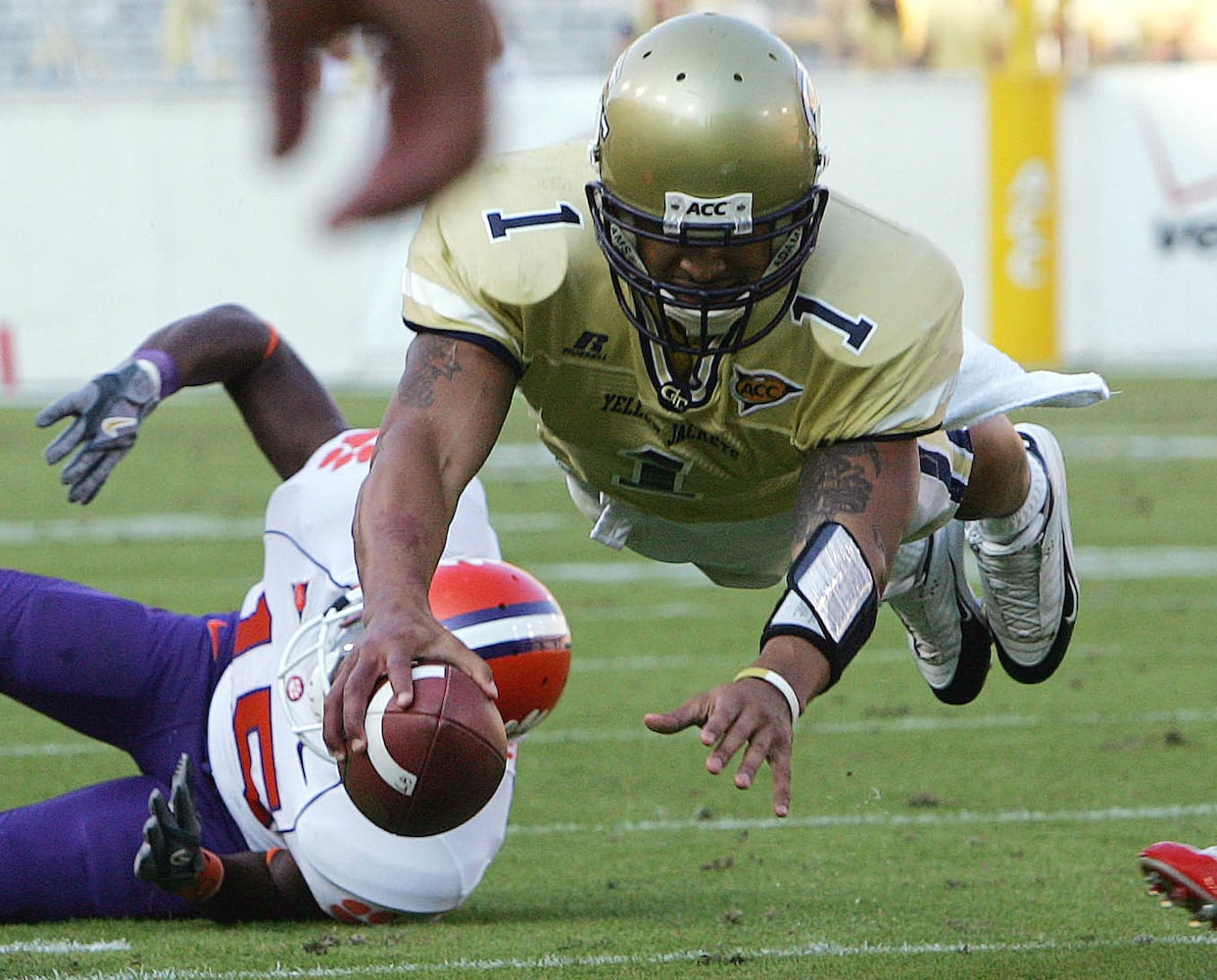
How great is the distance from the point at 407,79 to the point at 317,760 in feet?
7.37

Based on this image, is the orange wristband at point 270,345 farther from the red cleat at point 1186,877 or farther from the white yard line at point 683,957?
the red cleat at point 1186,877

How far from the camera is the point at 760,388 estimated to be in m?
3.21

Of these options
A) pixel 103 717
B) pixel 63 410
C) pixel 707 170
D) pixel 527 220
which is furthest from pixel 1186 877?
pixel 63 410

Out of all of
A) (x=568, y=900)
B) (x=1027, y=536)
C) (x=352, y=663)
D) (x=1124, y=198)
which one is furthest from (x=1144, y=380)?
(x=352, y=663)

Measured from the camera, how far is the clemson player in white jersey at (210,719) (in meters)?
3.54

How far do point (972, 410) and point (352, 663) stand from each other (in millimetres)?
1493

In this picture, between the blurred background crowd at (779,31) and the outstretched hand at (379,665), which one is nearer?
the outstretched hand at (379,665)

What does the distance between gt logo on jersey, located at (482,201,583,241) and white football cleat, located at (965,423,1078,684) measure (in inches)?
59.9

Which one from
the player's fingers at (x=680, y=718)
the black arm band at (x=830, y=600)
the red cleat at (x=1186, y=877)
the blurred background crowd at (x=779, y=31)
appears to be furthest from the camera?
the blurred background crowd at (x=779, y=31)

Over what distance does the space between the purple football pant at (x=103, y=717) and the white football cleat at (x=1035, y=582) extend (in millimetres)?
1599

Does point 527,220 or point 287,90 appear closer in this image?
point 287,90

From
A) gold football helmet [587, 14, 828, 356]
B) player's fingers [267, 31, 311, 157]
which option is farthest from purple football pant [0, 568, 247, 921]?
player's fingers [267, 31, 311, 157]

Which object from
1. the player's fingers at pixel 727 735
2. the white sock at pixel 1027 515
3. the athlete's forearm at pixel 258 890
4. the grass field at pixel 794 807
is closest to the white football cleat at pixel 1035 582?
the white sock at pixel 1027 515

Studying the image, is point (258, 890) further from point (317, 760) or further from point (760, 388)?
point (760, 388)
